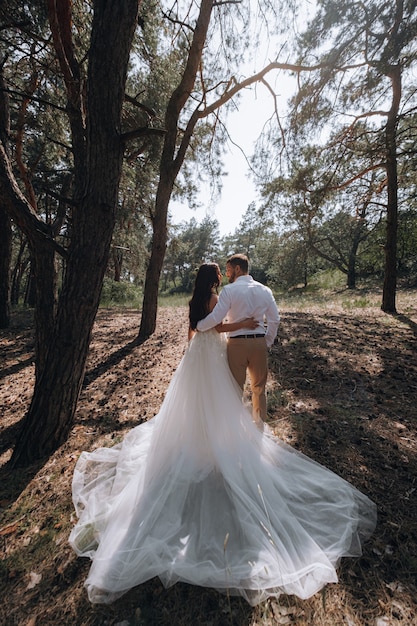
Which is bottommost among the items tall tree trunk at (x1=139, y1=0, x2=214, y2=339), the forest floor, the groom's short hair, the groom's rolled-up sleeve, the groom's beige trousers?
the forest floor

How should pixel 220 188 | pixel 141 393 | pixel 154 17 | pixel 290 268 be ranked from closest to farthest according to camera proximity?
1. pixel 141 393
2. pixel 154 17
3. pixel 220 188
4. pixel 290 268

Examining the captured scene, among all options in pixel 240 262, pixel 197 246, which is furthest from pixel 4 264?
pixel 197 246

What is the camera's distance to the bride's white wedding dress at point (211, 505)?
188 centimetres

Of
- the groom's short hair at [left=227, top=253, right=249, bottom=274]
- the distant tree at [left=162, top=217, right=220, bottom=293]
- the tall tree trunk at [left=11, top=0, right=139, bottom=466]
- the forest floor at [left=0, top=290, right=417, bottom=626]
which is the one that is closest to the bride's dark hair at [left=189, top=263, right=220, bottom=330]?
the groom's short hair at [left=227, top=253, right=249, bottom=274]

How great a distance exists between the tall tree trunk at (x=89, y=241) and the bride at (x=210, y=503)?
754 mm

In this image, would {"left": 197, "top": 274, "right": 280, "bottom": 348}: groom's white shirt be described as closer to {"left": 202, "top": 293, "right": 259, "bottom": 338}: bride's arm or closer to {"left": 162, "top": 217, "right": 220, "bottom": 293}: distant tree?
{"left": 202, "top": 293, "right": 259, "bottom": 338}: bride's arm

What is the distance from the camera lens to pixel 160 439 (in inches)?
112

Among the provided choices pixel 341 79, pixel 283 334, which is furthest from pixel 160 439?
pixel 341 79

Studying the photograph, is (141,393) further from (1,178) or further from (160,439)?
(1,178)

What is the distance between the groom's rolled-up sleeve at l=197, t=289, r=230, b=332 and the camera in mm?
2949

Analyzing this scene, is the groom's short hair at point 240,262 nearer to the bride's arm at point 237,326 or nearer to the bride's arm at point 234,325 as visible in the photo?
the bride's arm at point 234,325

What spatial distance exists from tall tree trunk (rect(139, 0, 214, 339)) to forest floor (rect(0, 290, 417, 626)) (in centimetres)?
133

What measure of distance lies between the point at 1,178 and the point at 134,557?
3890 millimetres

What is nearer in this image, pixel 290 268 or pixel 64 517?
pixel 64 517
